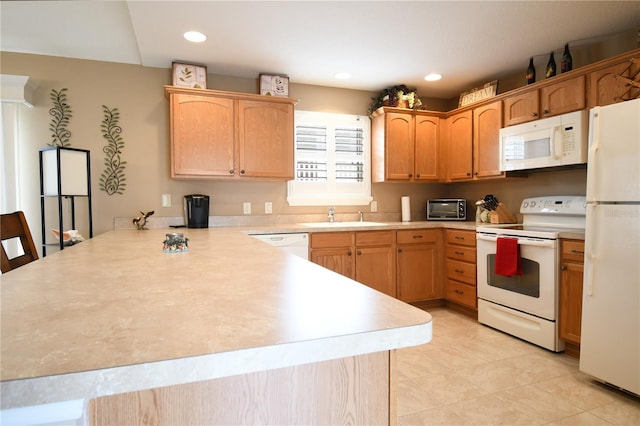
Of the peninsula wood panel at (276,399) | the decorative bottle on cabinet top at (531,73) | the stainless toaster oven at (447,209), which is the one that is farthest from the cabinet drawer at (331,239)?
the peninsula wood panel at (276,399)

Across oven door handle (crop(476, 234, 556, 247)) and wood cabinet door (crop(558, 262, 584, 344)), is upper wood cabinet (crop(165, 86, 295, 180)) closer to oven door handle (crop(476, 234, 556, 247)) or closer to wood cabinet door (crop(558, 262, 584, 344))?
oven door handle (crop(476, 234, 556, 247))

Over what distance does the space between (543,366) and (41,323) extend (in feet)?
9.20

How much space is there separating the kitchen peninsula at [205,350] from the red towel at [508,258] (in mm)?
2375

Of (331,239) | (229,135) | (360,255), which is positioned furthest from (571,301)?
(229,135)

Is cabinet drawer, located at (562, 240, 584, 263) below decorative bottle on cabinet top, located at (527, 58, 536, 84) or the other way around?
below

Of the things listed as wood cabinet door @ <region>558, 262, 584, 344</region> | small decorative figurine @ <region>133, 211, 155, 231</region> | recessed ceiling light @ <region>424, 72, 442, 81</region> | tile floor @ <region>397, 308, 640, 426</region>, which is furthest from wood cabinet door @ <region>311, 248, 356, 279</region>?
recessed ceiling light @ <region>424, 72, 442, 81</region>

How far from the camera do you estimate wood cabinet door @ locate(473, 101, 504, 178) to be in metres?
3.45

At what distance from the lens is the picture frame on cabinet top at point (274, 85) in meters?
3.46

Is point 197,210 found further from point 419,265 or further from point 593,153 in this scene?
point 593,153

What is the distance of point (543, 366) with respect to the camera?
2.44 m

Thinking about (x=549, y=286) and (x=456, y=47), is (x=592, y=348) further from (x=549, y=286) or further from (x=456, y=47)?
(x=456, y=47)

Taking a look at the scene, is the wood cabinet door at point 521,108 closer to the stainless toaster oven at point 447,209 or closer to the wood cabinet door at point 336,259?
the stainless toaster oven at point 447,209

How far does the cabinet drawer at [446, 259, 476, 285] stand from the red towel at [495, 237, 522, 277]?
0.42 m

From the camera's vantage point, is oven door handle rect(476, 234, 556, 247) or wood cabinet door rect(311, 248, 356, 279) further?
wood cabinet door rect(311, 248, 356, 279)
